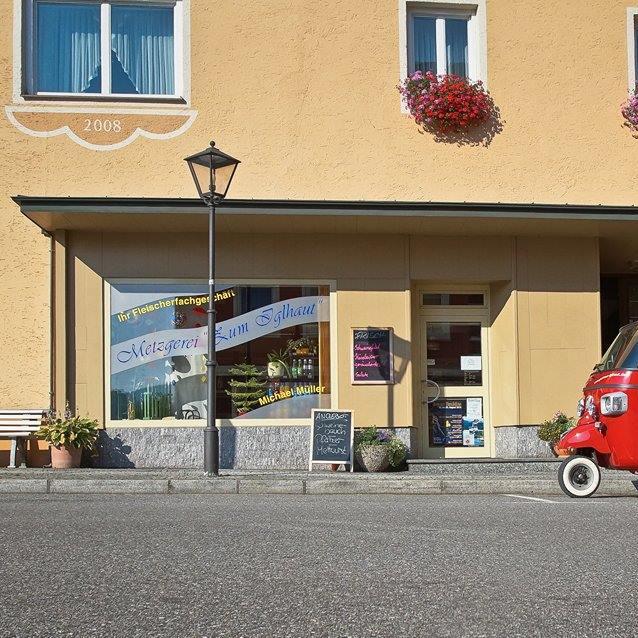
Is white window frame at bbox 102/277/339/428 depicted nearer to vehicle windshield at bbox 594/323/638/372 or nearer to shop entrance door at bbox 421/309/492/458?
shop entrance door at bbox 421/309/492/458

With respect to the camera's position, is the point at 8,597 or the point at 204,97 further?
the point at 204,97

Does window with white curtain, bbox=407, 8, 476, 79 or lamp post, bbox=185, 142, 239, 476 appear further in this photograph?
window with white curtain, bbox=407, 8, 476, 79

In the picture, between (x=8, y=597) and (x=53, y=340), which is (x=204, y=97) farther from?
(x=8, y=597)

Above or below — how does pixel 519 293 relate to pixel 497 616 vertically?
above

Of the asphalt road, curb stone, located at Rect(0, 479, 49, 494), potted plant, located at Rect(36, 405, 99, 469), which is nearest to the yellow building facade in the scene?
potted plant, located at Rect(36, 405, 99, 469)

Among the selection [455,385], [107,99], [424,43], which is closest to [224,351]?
[455,385]

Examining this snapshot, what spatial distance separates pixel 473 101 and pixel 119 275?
5521 millimetres

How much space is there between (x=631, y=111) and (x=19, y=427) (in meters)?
9.63

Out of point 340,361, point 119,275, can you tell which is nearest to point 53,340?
point 119,275

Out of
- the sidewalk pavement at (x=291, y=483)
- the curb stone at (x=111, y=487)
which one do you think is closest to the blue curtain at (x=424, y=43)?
the sidewalk pavement at (x=291, y=483)

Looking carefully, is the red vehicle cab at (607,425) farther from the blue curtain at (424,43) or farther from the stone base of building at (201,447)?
the blue curtain at (424,43)

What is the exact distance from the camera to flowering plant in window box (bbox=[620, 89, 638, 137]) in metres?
15.0

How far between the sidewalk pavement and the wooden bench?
1011 millimetres

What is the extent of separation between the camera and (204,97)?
14547 mm
